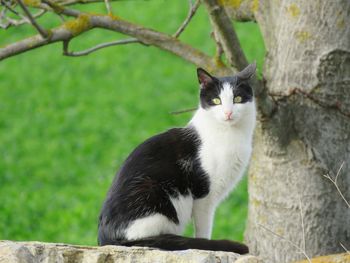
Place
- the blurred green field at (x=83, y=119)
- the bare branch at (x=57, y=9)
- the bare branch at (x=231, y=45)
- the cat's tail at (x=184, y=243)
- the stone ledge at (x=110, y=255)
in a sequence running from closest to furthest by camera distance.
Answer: the stone ledge at (x=110, y=255)
the cat's tail at (x=184, y=243)
the bare branch at (x=231, y=45)
the bare branch at (x=57, y=9)
the blurred green field at (x=83, y=119)

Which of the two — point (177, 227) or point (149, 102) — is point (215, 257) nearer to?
point (177, 227)

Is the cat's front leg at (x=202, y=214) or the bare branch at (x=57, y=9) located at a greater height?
the bare branch at (x=57, y=9)

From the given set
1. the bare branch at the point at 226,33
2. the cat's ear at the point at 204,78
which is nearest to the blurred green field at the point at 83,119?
the cat's ear at the point at 204,78

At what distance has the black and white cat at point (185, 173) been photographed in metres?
3.92

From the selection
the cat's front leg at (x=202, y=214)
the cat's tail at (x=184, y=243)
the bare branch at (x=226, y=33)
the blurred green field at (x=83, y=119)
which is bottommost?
the blurred green field at (x=83, y=119)

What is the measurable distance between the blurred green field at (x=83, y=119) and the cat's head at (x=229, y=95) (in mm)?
3561

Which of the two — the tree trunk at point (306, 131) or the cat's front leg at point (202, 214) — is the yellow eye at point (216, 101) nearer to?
the tree trunk at point (306, 131)

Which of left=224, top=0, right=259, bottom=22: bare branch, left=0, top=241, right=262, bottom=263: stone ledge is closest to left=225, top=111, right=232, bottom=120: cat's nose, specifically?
left=224, top=0, right=259, bottom=22: bare branch

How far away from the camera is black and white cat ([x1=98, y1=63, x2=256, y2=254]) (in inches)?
154

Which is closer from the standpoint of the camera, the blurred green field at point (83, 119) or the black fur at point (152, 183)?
the black fur at point (152, 183)

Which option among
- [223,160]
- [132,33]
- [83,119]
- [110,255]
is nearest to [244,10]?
[132,33]

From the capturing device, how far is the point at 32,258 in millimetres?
3051

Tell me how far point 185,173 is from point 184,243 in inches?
21.1

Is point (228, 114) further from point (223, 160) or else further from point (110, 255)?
point (110, 255)
